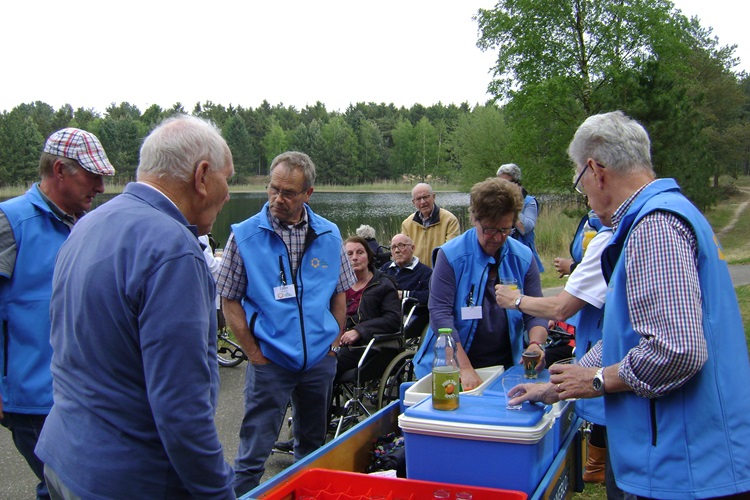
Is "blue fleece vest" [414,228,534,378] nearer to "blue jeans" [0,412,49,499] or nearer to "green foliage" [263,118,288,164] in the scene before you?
"blue jeans" [0,412,49,499]

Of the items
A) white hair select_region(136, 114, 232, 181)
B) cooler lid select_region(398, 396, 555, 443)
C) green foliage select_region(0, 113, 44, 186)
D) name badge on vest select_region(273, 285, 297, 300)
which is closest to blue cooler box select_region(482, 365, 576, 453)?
cooler lid select_region(398, 396, 555, 443)

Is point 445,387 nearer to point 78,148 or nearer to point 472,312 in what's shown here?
point 472,312

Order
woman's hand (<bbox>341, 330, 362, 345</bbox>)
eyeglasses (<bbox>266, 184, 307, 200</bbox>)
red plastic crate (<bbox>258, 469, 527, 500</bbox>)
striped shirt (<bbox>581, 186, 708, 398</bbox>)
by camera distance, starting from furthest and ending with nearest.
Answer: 1. woman's hand (<bbox>341, 330, 362, 345</bbox>)
2. eyeglasses (<bbox>266, 184, 307, 200</bbox>)
3. red plastic crate (<bbox>258, 469, 527, 500</bbox>)
4. striped shirt (<bbox>581, 186, 708, 398</bbox>)

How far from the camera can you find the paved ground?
3.78m

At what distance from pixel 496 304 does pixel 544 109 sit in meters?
23.9

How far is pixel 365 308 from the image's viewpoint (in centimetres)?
500

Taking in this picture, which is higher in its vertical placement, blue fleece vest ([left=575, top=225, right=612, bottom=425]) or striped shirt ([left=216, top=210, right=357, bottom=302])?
striped shirt ([left=216, top=210, right=357, bottom=302])

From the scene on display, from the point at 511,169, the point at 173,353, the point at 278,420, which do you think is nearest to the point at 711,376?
the point at 173,353

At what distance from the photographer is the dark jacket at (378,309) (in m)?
4.84

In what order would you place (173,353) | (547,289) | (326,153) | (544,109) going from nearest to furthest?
(173,353) < (547,289) < (544,109) < (326,153)

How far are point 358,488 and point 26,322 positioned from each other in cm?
149

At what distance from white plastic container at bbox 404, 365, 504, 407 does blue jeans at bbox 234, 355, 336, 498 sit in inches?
25.6

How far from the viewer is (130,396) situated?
1.55m

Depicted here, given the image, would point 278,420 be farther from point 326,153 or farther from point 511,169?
point 326,153
